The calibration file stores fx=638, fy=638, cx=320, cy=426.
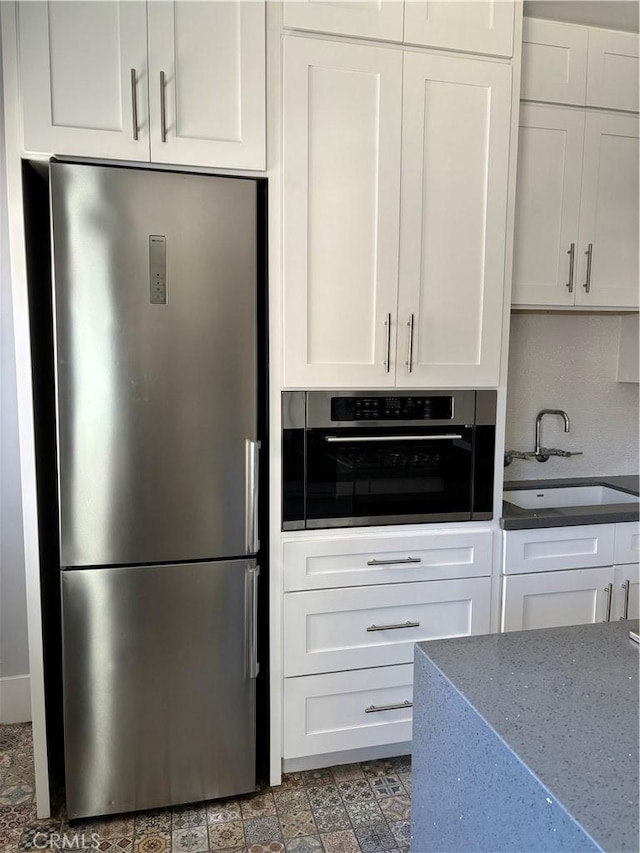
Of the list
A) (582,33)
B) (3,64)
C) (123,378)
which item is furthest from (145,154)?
(582,33)

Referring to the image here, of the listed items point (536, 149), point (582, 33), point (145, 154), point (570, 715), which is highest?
point (582, 33)

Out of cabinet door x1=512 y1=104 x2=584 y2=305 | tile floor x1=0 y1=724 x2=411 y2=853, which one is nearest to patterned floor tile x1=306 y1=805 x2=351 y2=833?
tile floor x1=0 y1=724 x2=411 y2=853

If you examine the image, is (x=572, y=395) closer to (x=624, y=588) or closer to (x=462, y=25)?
(x=624, y=588)

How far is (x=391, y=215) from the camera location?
2.03 metres

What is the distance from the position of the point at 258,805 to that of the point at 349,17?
2488 millimetres

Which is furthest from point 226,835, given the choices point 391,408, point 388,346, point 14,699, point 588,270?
point 588,270

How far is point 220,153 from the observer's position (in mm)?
1873

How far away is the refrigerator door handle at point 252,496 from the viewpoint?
6.41ft

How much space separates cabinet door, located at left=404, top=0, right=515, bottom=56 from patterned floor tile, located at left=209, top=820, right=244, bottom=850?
98.0 inches

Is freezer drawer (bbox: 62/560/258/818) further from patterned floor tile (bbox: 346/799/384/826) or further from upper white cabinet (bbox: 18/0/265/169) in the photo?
upper white cabinet (bbox: 18/0/265/169)

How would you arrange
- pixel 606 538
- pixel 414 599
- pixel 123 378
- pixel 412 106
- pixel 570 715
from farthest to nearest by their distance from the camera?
pixel 606 538, pixel 414 599, pixel 412 106, pixel 123 378, pixel 570 715

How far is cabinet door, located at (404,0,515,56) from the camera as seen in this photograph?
197 cm

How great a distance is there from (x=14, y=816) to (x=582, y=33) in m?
3.25

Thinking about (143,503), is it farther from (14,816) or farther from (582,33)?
(582,33)
